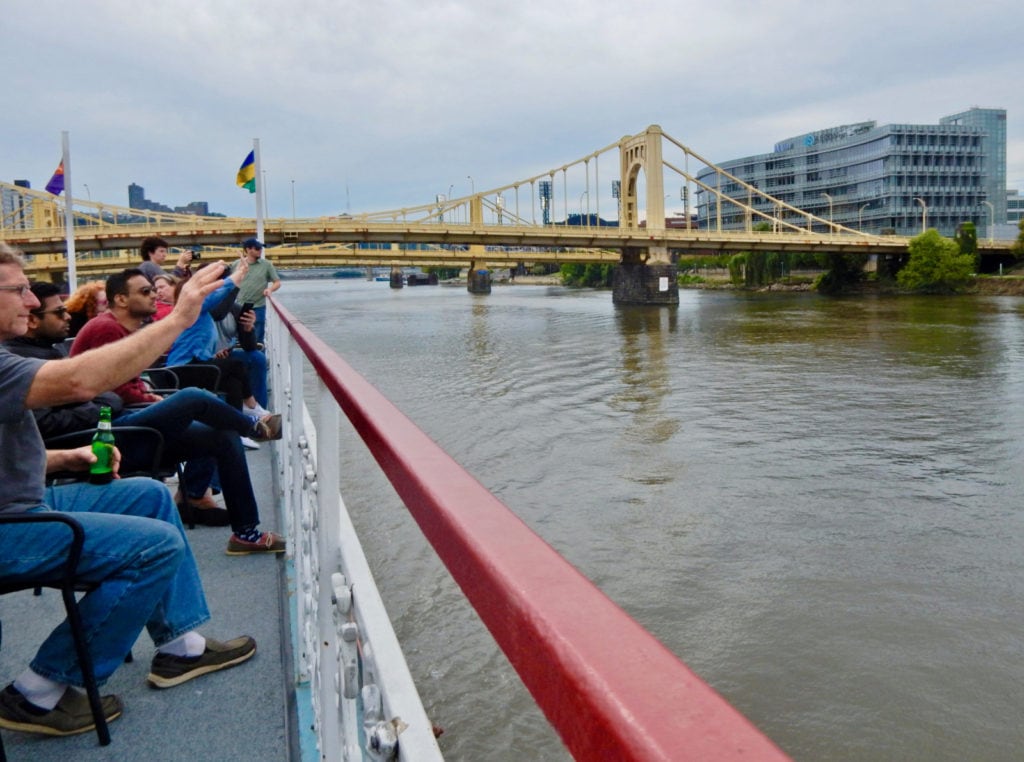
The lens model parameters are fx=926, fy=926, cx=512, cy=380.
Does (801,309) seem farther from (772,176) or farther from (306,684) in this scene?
(772,176)

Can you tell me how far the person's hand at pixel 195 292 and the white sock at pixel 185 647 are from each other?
88cm

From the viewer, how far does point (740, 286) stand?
205 feet

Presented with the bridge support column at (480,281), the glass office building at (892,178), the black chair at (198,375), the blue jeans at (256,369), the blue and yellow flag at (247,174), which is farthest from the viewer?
the glass office building at (892,178)

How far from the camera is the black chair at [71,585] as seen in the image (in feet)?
6.37

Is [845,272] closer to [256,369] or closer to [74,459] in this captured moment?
[256,369]

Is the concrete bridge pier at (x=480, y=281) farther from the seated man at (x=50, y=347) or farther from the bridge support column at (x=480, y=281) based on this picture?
the seated man at (x=50, y=347)

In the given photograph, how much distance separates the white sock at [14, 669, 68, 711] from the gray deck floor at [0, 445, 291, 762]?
9cm

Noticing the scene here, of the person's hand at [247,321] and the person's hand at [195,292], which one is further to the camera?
the person's hand at [247,321]

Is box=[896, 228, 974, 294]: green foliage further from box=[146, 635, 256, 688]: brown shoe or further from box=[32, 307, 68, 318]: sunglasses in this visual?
box=[146, 635, 256, 688]: brown shoe

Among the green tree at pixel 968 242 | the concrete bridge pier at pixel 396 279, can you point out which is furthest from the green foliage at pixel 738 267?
the concrete bridge pier at pixel 396 279

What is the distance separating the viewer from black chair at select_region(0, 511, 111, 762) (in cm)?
194

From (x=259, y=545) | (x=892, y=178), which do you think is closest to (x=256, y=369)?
(x=259, y=545)

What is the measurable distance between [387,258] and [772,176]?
1978 inches

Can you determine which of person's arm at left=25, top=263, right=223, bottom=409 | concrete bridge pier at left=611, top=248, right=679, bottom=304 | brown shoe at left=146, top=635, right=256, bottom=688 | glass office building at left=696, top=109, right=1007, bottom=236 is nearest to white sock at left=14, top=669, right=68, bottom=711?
brown shoe at left=146, top=635, right=256, bottom=688
